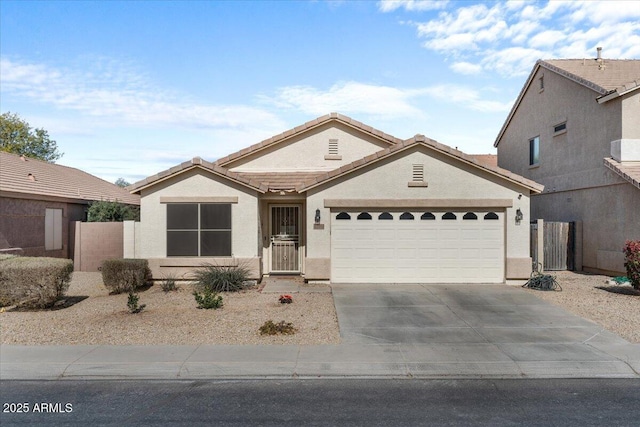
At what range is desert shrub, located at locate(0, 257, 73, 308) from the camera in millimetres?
10281

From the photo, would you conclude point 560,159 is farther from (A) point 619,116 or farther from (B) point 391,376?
(B) point 391,376

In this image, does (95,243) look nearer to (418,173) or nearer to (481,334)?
(418,173)

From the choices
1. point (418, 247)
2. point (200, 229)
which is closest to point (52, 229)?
point (200, 229)

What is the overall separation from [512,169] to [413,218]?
12.6m

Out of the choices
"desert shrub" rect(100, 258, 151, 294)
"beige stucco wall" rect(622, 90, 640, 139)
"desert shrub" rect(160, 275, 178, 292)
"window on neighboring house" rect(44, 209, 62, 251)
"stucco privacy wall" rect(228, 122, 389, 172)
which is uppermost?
"beige stucco wall" rect(622, 90, 640, 139)

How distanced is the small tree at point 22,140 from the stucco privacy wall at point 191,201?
30.0 meters

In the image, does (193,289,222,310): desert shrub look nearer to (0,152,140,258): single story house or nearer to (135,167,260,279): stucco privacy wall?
(135,167,260,279): stucco privacy wall

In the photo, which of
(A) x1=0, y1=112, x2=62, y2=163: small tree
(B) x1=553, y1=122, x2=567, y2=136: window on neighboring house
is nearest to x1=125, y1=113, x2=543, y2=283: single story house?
(B) x1=553, y1=122, x2=567, y2=136: window on neighboring house

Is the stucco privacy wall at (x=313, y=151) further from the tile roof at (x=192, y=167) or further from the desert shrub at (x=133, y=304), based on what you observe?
the desert shrub at (x=133, y=304)

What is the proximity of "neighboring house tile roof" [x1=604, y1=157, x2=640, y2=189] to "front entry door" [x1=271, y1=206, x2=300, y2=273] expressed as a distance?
10699 mm

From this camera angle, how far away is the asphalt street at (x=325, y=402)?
17.6 feet

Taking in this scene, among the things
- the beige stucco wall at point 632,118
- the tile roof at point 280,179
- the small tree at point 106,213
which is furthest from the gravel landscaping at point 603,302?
the small tree at point 106,213

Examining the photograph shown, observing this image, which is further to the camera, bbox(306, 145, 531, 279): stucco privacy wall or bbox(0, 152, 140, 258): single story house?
bbox(0, 152, 140, 258): single story house

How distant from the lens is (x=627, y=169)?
15.2 m
